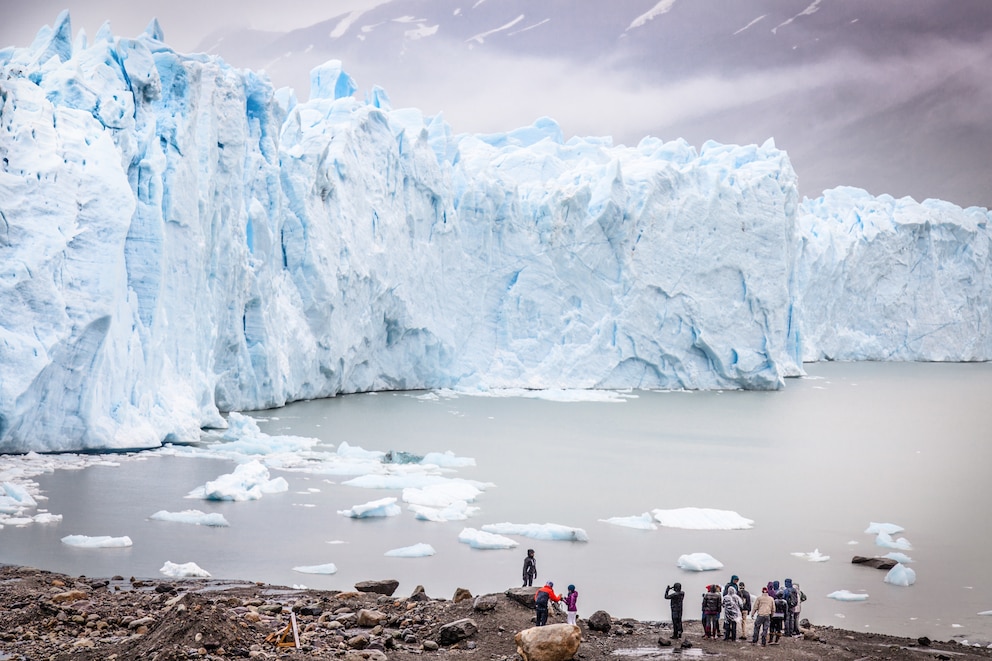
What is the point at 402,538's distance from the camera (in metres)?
9.84

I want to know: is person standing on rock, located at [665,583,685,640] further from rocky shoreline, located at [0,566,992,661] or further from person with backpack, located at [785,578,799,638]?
person with backpack, located at [785,578,799,638]

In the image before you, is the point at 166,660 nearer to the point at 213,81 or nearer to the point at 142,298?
the point at 142,298

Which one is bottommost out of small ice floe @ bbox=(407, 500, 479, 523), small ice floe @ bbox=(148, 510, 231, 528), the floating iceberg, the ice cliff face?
the floating iceberg

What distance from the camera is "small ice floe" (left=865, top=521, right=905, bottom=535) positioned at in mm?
10961

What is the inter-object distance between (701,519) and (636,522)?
0.84 m

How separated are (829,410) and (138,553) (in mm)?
19033

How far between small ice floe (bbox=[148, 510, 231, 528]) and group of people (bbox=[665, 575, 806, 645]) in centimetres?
496

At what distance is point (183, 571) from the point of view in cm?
798

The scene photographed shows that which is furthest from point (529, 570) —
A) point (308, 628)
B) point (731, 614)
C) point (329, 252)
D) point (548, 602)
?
point (329, 252)

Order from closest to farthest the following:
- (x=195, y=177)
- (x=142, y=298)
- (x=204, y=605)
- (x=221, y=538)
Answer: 1. (x=204, y=605)
2. (x=221, y=538)
3. (x=142, y=298)
4. (x=195, y=177)

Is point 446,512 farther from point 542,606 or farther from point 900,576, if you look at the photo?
point 900,576

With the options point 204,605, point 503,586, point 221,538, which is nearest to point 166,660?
point 204,605

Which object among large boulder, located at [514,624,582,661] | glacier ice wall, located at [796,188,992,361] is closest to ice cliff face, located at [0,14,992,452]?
glacier ice wall, located at [796,188,992,361]

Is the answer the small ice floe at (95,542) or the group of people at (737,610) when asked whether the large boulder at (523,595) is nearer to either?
the group of people at (737,610)
